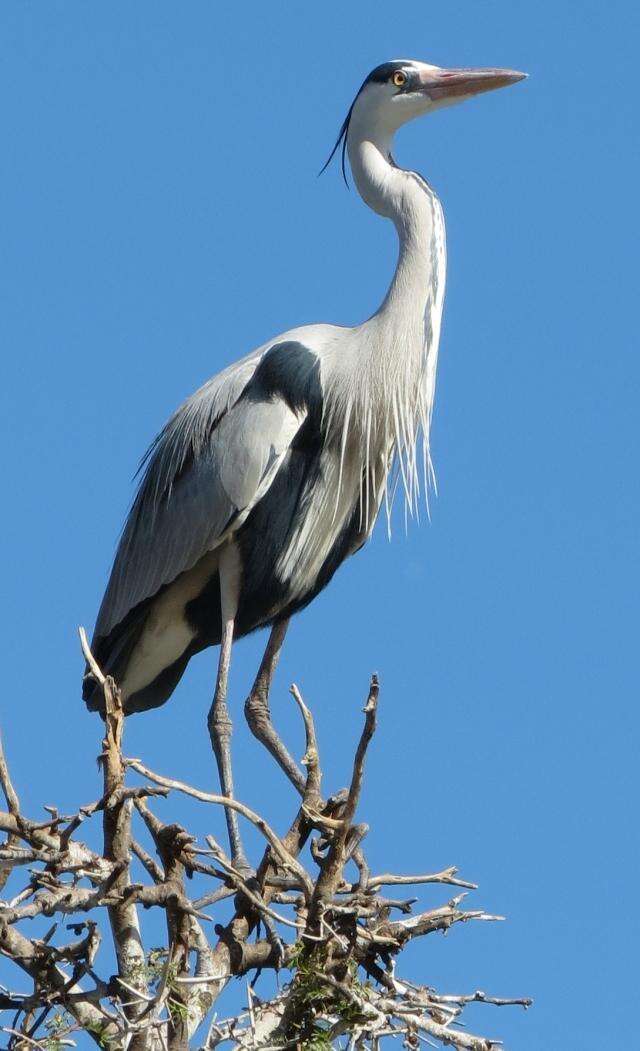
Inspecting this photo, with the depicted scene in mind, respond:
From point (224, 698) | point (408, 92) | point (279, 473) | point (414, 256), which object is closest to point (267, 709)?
point (224, 698)

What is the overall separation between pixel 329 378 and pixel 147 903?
264cm

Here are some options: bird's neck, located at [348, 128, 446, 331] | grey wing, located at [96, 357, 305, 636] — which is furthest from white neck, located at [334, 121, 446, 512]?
grey wing, located at [96, 357, 305, 636]

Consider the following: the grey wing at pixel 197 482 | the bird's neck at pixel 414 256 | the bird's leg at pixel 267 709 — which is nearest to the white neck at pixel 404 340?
the bird's neck at pixel 414 256

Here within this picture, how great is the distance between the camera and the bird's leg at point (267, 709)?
22.4 feet

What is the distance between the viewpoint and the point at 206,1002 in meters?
4.91

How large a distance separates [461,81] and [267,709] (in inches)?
103

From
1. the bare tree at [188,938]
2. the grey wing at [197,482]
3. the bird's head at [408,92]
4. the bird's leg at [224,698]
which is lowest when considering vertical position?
the bare tree at [188,938]

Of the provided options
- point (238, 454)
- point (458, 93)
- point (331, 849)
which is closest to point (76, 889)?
point (331, 849)

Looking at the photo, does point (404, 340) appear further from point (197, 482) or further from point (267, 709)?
point (267, 709)

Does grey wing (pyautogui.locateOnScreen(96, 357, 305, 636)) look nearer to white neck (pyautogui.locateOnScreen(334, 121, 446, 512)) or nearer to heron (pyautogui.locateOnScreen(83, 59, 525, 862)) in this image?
heron (pyautogui.locateOnScreen(83, 59, 525, 862))

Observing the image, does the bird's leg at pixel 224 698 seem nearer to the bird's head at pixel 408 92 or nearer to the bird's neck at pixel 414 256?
the bird's neck at pixel 414 256

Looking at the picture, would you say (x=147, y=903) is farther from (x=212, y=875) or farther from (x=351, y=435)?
(x=351, y=435)

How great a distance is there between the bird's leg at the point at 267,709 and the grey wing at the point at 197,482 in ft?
1.47

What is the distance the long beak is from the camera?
7387mm
